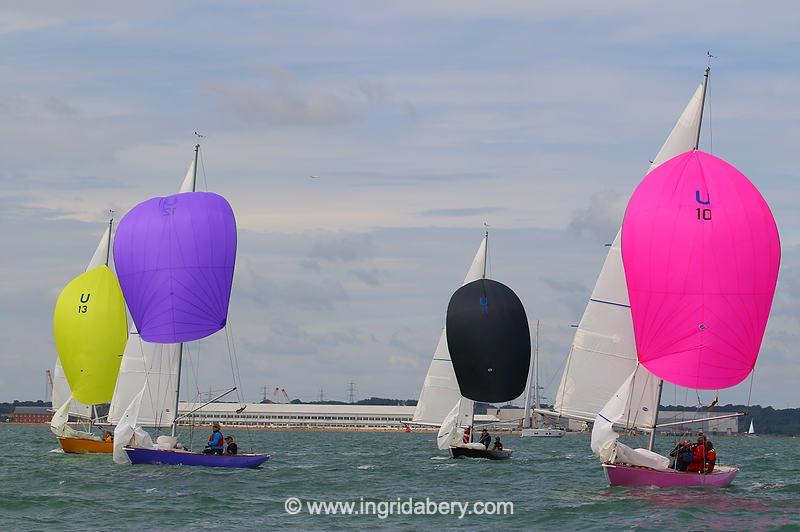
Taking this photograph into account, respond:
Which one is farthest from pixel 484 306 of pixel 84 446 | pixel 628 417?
pixel 628 417

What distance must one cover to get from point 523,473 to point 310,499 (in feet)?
45.3

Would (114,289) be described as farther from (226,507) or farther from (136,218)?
(226,507)

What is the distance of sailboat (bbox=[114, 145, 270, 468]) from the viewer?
131ft

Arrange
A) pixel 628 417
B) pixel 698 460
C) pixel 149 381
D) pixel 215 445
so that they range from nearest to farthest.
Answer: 1. pixel 698 460
2. pixel 628 417
3. pixel 215 445
4. pixel 149 381

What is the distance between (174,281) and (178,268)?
419mm

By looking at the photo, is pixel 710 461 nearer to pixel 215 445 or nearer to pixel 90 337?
pixel 215 445

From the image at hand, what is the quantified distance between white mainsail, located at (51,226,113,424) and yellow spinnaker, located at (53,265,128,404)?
1786 millimetres

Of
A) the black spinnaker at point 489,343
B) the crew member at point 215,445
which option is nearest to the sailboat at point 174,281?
the crew member at point 215,445

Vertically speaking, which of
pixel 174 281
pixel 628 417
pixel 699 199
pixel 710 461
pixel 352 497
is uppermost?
pixel 699 199

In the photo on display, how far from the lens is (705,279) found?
32.3m

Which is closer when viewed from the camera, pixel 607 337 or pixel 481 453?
pixel 607 337

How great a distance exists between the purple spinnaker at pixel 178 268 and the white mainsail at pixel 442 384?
67.6 ft

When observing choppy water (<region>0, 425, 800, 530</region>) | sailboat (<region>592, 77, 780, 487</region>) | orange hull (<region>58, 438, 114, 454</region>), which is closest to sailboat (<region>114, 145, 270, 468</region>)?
choppy water (<region>0, 425, 800, 530</region>)

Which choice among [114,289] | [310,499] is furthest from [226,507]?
[114,289]
